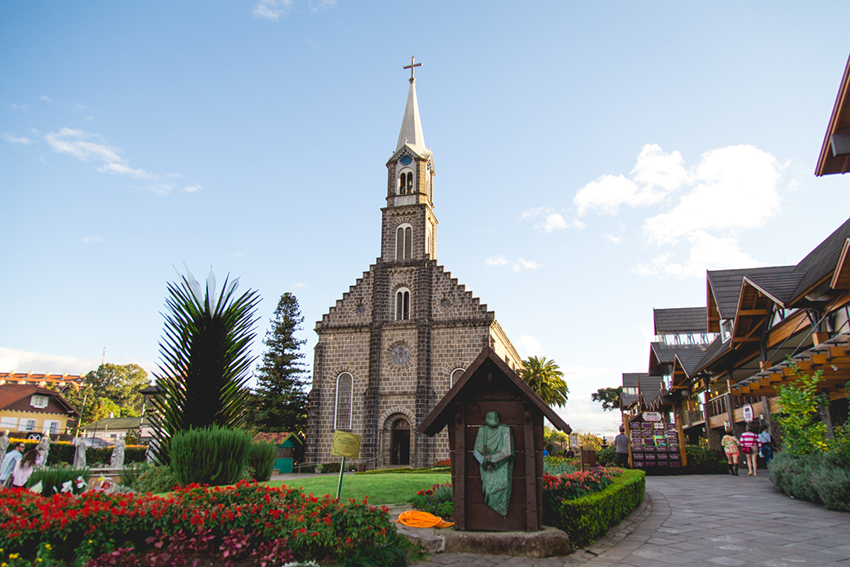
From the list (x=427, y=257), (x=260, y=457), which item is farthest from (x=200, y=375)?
(x=427, y=257)

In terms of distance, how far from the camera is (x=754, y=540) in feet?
26.2

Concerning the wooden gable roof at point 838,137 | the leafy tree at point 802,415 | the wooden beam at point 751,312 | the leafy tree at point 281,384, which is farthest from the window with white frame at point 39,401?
the wooden gable roof at point 838,137

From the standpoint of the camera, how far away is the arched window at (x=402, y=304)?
3544 centimetres

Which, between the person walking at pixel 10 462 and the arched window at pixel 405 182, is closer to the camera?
the person walking at pixel 10 462

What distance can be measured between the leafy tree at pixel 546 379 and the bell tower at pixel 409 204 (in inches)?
502

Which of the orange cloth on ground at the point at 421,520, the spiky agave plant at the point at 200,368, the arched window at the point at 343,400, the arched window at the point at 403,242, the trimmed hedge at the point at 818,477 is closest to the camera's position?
the spiky agave plant at the point at 200,368

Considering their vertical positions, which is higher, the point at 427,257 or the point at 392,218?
the point at 392,218

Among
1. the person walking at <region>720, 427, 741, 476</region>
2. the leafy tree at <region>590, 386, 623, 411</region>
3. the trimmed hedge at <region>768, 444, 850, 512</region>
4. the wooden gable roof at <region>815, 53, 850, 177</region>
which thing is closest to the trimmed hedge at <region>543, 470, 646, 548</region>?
the trimmed hedge at <region>768, 444, 850, 512</region>

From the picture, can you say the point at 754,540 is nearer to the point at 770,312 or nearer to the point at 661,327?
the point at 770,312

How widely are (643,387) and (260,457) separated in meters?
41.9

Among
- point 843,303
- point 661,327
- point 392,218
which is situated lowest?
point 843,303

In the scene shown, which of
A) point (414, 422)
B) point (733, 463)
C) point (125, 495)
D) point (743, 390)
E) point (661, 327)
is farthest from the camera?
point (661, 327)

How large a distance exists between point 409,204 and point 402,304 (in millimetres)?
7127

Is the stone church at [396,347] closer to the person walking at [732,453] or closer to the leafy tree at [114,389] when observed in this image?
the person walking at [732,453]
